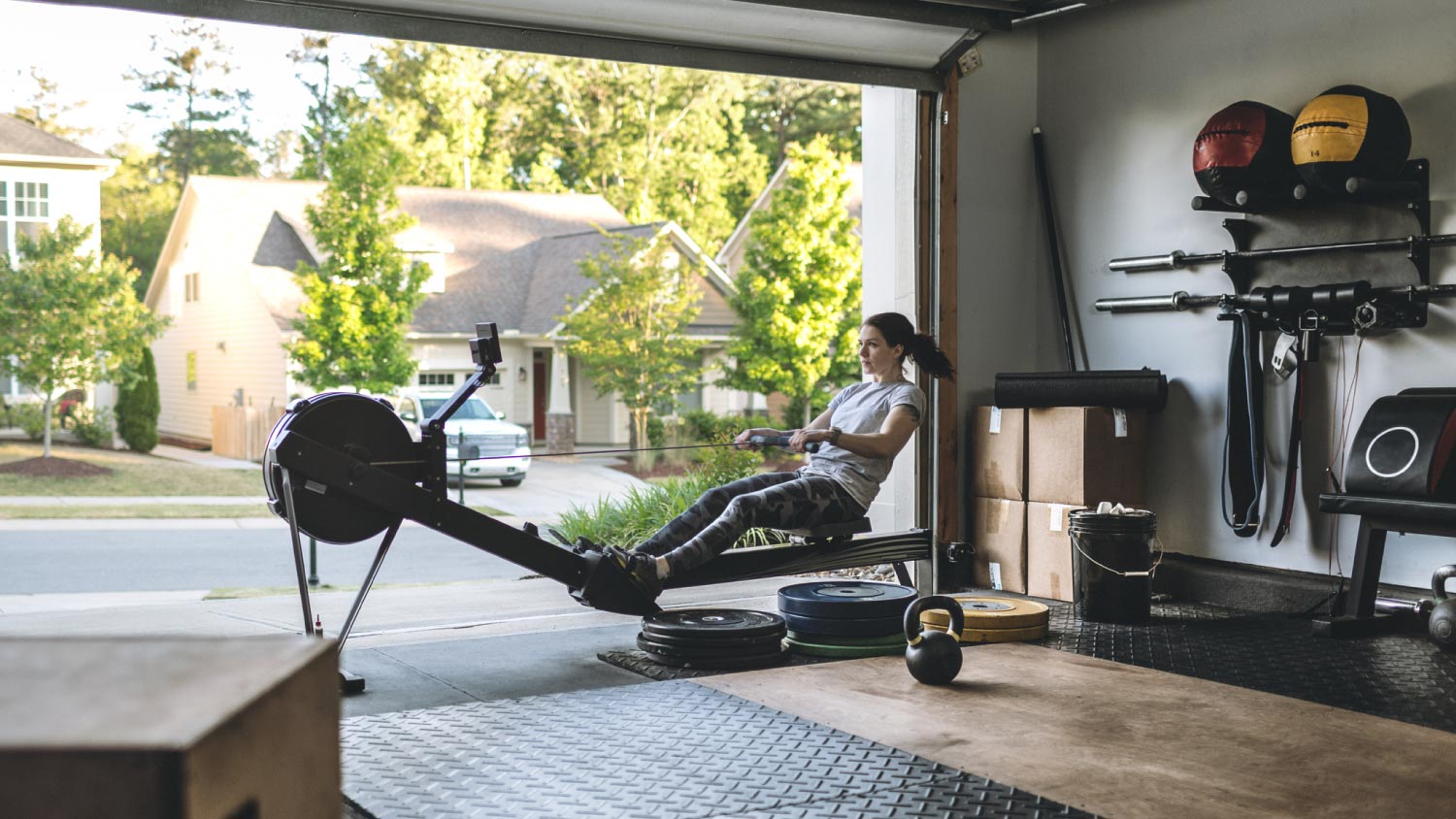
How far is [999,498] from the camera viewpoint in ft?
22.1

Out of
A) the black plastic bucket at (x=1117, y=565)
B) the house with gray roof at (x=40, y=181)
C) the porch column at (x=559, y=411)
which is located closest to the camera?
the black plastic bucket at (x=1117, y=565)

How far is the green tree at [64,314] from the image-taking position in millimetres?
19438

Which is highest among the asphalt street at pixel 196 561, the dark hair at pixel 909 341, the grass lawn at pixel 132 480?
the dark hair at pixel 909 341

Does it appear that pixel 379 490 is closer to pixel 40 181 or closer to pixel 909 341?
pixel 909 341

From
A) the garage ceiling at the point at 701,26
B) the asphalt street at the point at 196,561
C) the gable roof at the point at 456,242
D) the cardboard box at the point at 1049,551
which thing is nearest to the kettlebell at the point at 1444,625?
the cardboard box at the point at 1049,551

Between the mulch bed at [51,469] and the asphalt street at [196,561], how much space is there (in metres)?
4.96

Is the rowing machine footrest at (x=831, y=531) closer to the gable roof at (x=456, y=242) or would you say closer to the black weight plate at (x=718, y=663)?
the black weight plate at (x=718, y=663)

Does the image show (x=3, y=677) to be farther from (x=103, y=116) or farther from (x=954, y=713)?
(x=103, y=116)

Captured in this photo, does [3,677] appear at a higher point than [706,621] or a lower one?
higher

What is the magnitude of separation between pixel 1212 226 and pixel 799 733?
156 inches

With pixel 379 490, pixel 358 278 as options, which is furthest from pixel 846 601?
pixel 358 278

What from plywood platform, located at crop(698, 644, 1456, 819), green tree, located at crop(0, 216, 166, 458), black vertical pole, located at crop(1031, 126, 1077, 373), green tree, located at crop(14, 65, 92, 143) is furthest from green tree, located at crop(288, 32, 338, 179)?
plywood platform, located at crop(698, 644, 1456, 819)

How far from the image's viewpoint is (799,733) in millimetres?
3791

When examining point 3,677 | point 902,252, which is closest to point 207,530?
point 902,252
